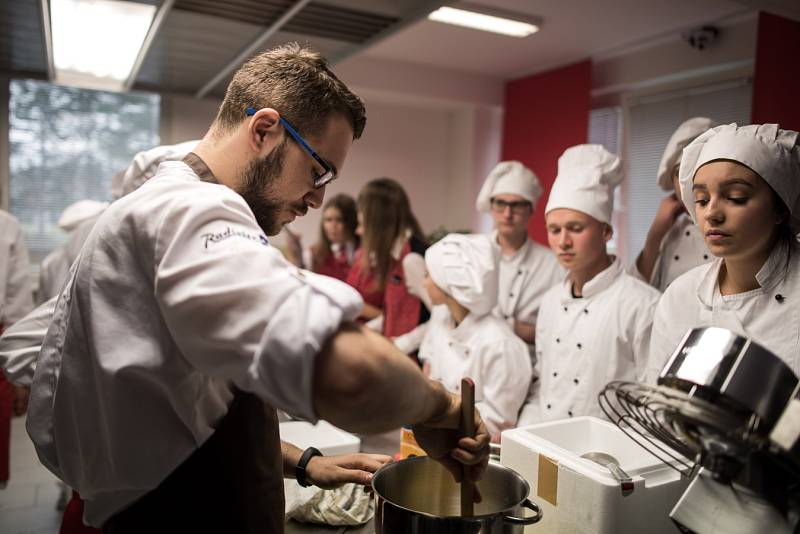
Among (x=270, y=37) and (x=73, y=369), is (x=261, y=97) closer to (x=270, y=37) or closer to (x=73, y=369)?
(x=73, y=369)

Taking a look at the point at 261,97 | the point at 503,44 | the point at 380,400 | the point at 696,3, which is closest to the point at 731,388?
the point at 380,400

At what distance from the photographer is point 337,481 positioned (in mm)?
1150

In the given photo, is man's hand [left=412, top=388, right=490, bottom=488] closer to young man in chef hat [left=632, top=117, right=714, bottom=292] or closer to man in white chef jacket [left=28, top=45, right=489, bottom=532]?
man in white chef jacket [left=28, top=45, right=489, bottom=532]

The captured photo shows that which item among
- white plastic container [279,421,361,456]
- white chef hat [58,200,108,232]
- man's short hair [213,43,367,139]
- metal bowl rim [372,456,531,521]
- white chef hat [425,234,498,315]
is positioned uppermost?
man's short hair [213,43,367,139]

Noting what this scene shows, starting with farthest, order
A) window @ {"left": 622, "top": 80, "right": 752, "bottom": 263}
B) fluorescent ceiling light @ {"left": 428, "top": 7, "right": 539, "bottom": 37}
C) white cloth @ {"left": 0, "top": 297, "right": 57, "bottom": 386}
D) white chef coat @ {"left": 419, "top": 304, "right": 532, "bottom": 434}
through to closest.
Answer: window @ {"left": 622, "top": 80, "right": 752, "bottom": 263} → fluorescent ceiling light @ {"left": 428, "top": 7, "right": 539, "bottom": 37} → white chef coat @ {"left": 419, "top": 304, "right": 532, "bottom": 434} → white cloth @ {"left": 0, "top": 297, "right": 57, "bottom": 386}

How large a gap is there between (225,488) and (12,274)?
2907mm

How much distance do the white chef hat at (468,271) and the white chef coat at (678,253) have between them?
2.03 feet

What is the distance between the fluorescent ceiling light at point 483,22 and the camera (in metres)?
4.04

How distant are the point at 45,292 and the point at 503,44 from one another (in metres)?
3.79

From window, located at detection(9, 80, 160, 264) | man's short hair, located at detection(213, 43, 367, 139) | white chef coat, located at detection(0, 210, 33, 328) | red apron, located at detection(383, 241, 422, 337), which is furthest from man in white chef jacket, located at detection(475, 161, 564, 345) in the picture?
window, located at detection(9, 80, 160, 264)

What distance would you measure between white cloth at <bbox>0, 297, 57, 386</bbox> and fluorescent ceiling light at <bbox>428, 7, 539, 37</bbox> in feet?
10.7

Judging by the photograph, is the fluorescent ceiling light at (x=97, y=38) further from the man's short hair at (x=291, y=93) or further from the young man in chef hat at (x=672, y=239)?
the young man in chef hat at (x=672, y=239)

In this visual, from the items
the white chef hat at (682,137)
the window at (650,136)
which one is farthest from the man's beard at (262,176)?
the window at (650,136)

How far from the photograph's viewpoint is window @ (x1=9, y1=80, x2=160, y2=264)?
511 cm
